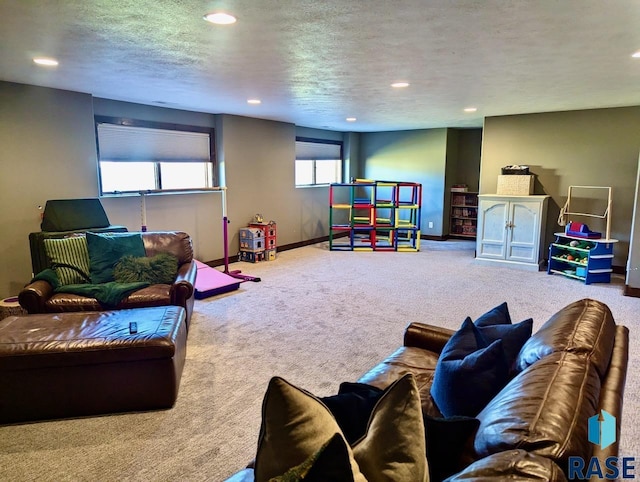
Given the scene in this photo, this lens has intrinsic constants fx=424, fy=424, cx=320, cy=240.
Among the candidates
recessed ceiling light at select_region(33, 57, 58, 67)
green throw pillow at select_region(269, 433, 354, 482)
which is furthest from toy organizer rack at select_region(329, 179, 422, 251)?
green throw pillow at select_region(269, 433, 354, 482)

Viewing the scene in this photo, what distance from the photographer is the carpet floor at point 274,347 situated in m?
2.22

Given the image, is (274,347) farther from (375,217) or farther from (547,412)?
(375,217)

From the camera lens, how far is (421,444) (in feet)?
3.44

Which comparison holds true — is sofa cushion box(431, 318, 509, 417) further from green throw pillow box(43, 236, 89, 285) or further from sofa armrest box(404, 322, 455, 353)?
green throw pillow box(43, 236, 89, 285)

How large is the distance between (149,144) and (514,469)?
5782 mm

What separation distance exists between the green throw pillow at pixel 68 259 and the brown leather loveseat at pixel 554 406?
10.2 feet

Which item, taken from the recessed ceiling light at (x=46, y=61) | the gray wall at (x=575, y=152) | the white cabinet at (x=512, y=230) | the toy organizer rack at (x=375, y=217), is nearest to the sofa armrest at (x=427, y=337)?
the recessed ceiling light at (x=46, y=61)

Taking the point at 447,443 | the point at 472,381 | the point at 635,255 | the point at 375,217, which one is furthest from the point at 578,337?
the point at 375,217

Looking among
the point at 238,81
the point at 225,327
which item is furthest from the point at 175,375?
the point at 238,81

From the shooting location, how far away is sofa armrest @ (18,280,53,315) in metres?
3.32

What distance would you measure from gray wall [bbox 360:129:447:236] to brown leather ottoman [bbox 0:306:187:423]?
24.5 ft

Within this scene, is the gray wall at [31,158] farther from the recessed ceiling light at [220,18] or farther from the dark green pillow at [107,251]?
the recessed ceiling light at [220,18]

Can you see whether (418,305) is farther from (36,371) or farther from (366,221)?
(366,221)

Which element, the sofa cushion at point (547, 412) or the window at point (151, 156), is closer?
the sofa cushion at point (547, 412)
